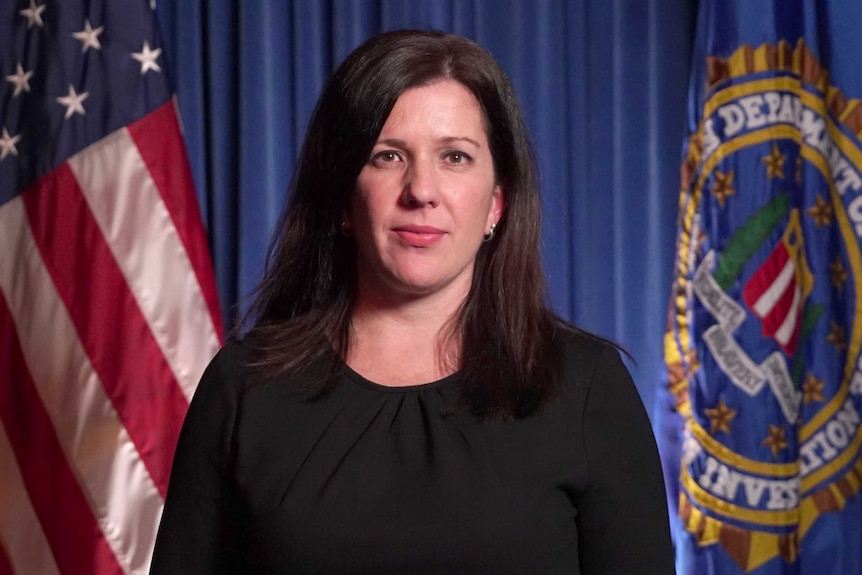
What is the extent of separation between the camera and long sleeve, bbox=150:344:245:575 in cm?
132

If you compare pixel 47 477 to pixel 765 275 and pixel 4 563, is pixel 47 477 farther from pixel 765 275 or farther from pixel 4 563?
pixel 765 275

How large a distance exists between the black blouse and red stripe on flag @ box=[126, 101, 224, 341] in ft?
3.56

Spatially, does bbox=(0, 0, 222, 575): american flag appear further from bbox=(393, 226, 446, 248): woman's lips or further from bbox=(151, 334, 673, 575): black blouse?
bbox=(393, 226, 446, 248): woman's lips

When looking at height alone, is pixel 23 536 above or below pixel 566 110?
below

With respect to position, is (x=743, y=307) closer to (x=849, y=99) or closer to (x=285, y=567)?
(x=849, y=99)

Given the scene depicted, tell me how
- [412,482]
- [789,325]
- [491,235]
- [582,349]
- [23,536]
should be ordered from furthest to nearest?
[789,325] → [23,536] → [491,235] → [582,349] → [412,482]

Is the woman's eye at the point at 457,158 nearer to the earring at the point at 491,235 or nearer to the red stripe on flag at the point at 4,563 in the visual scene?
the earring at the point at 491,235

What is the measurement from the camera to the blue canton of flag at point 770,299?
2379mm

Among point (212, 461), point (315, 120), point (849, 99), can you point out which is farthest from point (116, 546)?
point (849, 99)

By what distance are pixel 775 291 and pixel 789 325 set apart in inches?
3.4

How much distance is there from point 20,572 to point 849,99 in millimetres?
2166

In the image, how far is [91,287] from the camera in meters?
2.34

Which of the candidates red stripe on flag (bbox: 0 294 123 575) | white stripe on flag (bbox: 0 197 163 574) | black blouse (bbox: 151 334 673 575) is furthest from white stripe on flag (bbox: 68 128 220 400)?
black blouse (bbox: 151 334 673 575)

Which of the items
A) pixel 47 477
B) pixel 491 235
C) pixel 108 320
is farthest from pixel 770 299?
pixel 47 477
